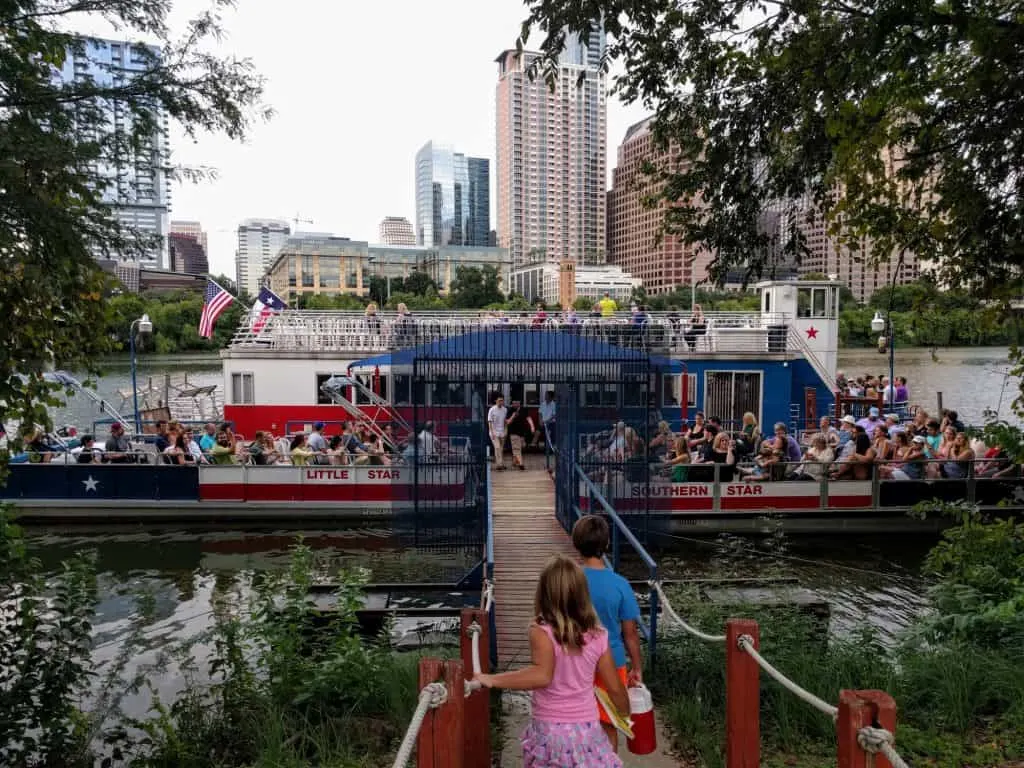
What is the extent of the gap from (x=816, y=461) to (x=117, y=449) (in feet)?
49.3

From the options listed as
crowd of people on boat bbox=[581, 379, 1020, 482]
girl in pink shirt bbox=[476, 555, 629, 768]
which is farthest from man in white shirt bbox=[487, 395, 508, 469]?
girl in pink shirt bbox=[476, 555, 629, 768]

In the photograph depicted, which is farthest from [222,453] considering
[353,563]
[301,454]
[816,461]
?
[816,461]

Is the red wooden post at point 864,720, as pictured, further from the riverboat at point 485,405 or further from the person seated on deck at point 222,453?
the person seated on deck at point 222,453

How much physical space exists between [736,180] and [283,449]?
41.5ft

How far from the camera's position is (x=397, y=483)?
11.6 metres

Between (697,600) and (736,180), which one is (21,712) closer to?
(697,600)

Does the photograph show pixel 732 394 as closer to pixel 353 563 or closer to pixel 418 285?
pixel 353 563

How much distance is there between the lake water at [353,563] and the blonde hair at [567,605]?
6389mm

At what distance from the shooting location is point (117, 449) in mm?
18062

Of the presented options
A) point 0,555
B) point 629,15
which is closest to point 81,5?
point 0,555

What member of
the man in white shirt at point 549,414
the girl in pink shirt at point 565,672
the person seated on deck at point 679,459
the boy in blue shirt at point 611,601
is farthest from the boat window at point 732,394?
the girl in pink shirt at point 565,672

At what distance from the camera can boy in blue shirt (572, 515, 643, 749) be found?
14.8ft

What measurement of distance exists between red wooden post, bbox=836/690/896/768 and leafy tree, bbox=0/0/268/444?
5.22m

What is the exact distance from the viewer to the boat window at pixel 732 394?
2167 cm
